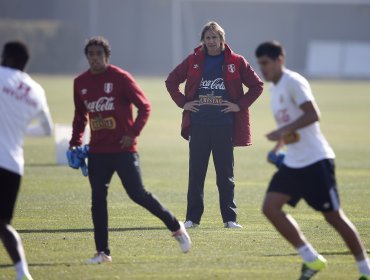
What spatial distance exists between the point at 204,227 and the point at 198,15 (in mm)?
68869

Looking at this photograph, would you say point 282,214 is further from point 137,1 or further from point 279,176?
point 137,1

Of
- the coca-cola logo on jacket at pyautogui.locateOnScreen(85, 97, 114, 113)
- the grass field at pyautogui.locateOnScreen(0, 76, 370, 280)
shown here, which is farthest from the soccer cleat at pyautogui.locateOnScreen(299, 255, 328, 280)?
the coca-cola logo on jacket at pyautogui.locateOnScreen(85, 97, 114, 113)

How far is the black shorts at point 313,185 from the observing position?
9.45 m

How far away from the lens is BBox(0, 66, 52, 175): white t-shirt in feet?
30.5

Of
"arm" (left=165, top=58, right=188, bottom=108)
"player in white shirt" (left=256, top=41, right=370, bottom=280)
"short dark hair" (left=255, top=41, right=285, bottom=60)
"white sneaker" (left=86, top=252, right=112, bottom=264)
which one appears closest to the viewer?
"player in white shirt" (left=256, top=41, right=370, bottom=280)

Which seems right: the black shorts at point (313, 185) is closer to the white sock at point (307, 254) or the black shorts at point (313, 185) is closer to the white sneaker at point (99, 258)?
the white sock at point (307, 254)

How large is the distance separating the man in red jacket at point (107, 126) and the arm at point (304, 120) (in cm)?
159

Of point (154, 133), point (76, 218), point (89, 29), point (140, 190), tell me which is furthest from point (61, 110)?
point (89, 29)

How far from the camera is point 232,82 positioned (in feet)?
45.3

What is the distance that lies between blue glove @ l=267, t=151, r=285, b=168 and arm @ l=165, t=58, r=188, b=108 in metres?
4.20

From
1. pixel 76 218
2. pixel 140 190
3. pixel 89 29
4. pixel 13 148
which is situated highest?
pixel 13 148

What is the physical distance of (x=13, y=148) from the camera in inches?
368

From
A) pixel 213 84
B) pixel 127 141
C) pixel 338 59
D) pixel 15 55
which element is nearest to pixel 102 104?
pixel 127 141

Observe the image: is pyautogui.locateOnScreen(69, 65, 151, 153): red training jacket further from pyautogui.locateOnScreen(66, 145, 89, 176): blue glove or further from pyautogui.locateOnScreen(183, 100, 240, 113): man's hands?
pyautogui.locateOnScreen(183, 100, 240, 113): man's hands
